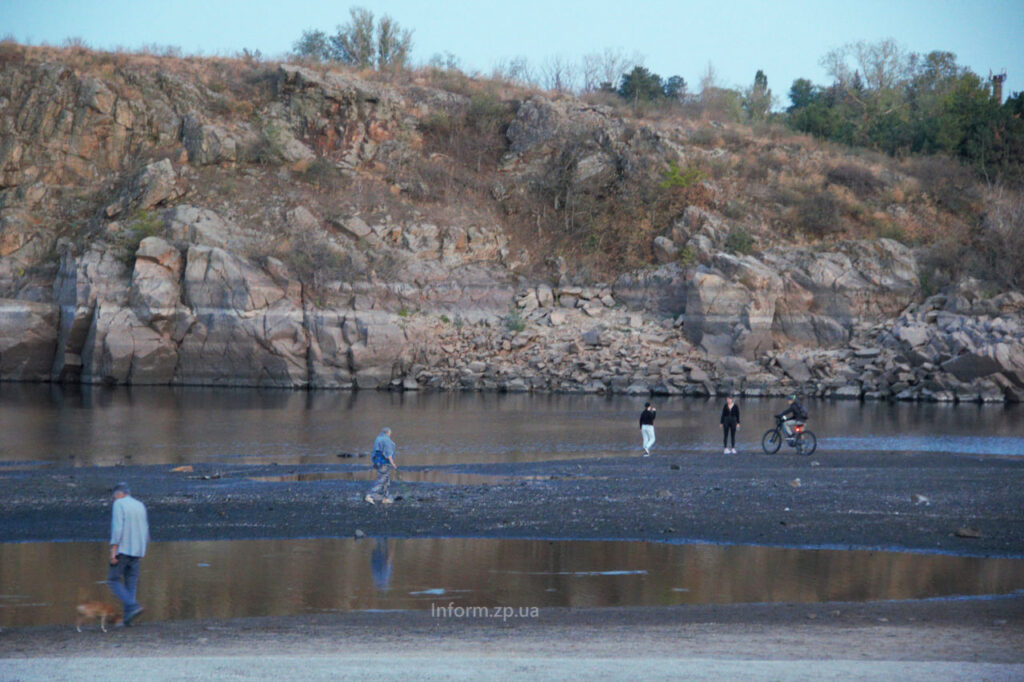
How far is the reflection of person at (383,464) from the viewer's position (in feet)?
54.7

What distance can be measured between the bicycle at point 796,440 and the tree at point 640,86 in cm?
5229

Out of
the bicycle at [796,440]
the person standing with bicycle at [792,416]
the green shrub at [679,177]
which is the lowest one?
the bicycle at [796,440]

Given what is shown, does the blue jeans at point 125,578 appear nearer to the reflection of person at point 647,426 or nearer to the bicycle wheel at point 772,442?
the reflection of person at point 647,426

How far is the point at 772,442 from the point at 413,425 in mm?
12607

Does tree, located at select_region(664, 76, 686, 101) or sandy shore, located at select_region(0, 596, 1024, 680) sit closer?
sandy shore, located at select_region(0, 596, 1024, 680)

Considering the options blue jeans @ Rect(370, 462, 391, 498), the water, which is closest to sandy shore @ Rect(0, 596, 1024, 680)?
blue jeans @ Rect(370, 462, 391, 498)

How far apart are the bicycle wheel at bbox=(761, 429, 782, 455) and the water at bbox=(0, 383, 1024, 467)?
5.61 ft

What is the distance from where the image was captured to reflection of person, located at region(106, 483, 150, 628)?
33.1 ft

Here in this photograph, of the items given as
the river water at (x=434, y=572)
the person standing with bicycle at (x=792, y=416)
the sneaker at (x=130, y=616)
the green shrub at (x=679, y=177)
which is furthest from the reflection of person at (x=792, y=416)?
the green shrub at (x=679, y=177)

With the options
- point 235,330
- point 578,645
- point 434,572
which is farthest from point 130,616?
point 235,330

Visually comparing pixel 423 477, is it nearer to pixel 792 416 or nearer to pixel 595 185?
pixel 792 416

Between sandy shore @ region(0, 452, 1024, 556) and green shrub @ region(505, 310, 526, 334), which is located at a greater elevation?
green shrub @ region(505, 310, 526, 334)

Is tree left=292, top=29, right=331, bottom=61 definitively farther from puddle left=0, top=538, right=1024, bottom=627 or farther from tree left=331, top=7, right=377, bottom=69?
puddle left=0, top=538, right=1024, bottom=627

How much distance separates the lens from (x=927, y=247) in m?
52.3
